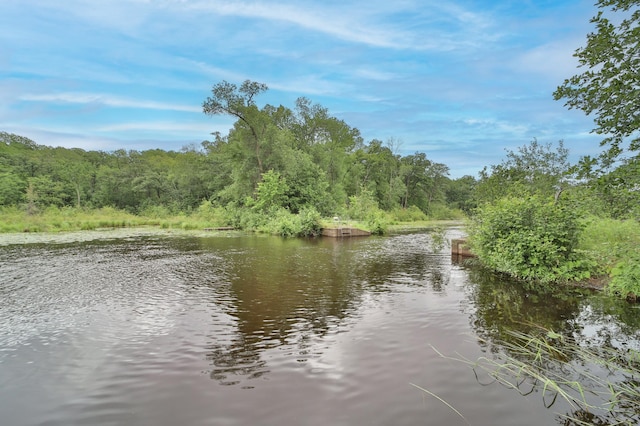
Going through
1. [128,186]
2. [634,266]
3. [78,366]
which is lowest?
[78,366]

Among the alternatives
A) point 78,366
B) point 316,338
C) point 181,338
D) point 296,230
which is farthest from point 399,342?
point 296,230

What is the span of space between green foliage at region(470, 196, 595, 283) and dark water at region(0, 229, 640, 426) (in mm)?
852

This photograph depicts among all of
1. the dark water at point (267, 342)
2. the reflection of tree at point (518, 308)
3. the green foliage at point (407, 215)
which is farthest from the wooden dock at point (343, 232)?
the green foliage at point (407, 215)

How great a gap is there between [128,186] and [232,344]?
2199 inches

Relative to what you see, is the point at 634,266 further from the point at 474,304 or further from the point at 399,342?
the point at 399,342

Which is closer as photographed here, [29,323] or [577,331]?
[577,331]

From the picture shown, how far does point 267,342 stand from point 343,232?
1965cm

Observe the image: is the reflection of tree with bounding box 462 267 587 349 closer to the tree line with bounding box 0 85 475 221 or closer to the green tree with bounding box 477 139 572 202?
the green tree with bounding box 477 139 572 202

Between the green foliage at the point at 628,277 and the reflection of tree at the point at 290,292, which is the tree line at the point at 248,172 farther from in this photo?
the green foliage at the point at 628,277

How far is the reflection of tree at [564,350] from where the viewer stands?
406 cm

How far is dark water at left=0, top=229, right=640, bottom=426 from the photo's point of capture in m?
4.04

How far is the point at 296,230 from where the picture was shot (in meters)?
26.7

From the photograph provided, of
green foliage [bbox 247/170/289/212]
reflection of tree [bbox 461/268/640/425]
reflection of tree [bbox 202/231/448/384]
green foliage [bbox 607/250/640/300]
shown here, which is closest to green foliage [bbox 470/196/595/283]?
reflection of tree [bbox 461/268/640/425]

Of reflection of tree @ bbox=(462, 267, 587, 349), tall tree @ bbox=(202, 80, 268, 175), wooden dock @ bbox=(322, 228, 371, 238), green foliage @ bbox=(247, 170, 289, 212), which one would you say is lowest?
reflection of tree @ bbox=(462, 267, 587, 349)
